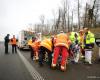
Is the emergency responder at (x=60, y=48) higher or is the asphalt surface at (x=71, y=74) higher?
the emergency responder at (x=60, y=48)

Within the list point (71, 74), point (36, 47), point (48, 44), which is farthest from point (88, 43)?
point (71, 74)

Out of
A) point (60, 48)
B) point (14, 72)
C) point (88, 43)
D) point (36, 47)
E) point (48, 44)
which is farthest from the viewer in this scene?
point (36, 47)

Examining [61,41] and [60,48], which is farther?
[60,48]

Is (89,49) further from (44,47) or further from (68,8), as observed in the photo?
(68,8)

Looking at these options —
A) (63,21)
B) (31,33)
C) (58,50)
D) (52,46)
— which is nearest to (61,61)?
(58,50)

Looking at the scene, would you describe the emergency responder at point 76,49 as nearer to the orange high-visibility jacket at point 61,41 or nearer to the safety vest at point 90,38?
the safety vest at point 90,38

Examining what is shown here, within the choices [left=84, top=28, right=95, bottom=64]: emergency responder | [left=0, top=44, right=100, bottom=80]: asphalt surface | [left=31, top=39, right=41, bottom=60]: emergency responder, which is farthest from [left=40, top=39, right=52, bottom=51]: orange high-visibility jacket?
[left=31, top=39, right=41, bottom=60]: emergency responder

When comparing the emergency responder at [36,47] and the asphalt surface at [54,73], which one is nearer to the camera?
the asphalt surface at [54,73]

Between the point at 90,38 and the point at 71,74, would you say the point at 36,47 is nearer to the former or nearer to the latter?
the point at 90,38

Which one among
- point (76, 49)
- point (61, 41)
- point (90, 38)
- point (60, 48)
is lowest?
point (76, 49)

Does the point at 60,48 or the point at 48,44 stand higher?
the point at 48,44

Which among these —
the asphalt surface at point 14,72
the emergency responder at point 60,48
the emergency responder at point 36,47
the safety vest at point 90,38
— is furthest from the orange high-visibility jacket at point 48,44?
the emergency responder at point 36,47

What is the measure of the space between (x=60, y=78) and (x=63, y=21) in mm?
56884

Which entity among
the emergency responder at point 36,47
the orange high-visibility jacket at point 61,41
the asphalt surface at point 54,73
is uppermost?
the orange high-visibility jacket at point 61,41
